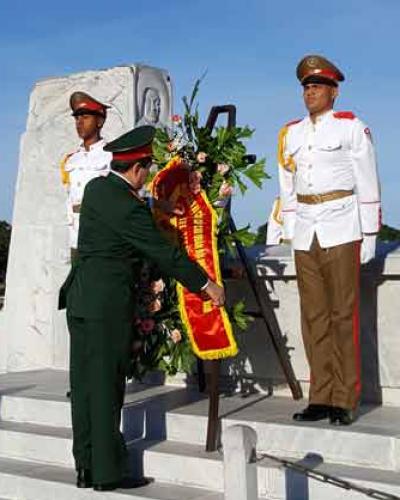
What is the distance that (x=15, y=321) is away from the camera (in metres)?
8.21

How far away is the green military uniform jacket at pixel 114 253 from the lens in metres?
4.85

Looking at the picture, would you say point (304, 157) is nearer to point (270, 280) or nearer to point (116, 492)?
point (270, 280)

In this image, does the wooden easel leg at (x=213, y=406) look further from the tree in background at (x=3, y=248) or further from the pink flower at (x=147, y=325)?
the tree in background at (x=3, y=248)

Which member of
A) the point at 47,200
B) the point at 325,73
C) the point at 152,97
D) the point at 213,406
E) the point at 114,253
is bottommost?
the point at 213,406

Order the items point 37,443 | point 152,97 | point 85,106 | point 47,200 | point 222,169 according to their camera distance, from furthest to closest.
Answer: point 47,200, point 152,97, point 85,106, point 37,443, point 222,169

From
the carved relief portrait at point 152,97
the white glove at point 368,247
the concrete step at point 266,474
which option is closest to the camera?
the concrete step at point 266,474

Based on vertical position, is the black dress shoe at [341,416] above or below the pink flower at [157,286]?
below

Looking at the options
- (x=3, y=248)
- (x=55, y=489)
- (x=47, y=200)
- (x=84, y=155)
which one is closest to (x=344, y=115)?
(x=84, y=155)

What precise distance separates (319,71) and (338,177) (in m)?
0.55

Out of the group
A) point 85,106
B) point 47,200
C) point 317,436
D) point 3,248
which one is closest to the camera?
point 317,436

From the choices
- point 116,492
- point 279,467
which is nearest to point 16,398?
point 116,492

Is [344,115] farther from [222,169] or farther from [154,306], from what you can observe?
[154,306]

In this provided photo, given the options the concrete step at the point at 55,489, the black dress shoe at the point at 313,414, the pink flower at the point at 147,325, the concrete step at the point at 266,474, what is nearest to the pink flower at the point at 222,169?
the pink flower at the point at 147,325

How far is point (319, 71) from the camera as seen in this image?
5.20 m
